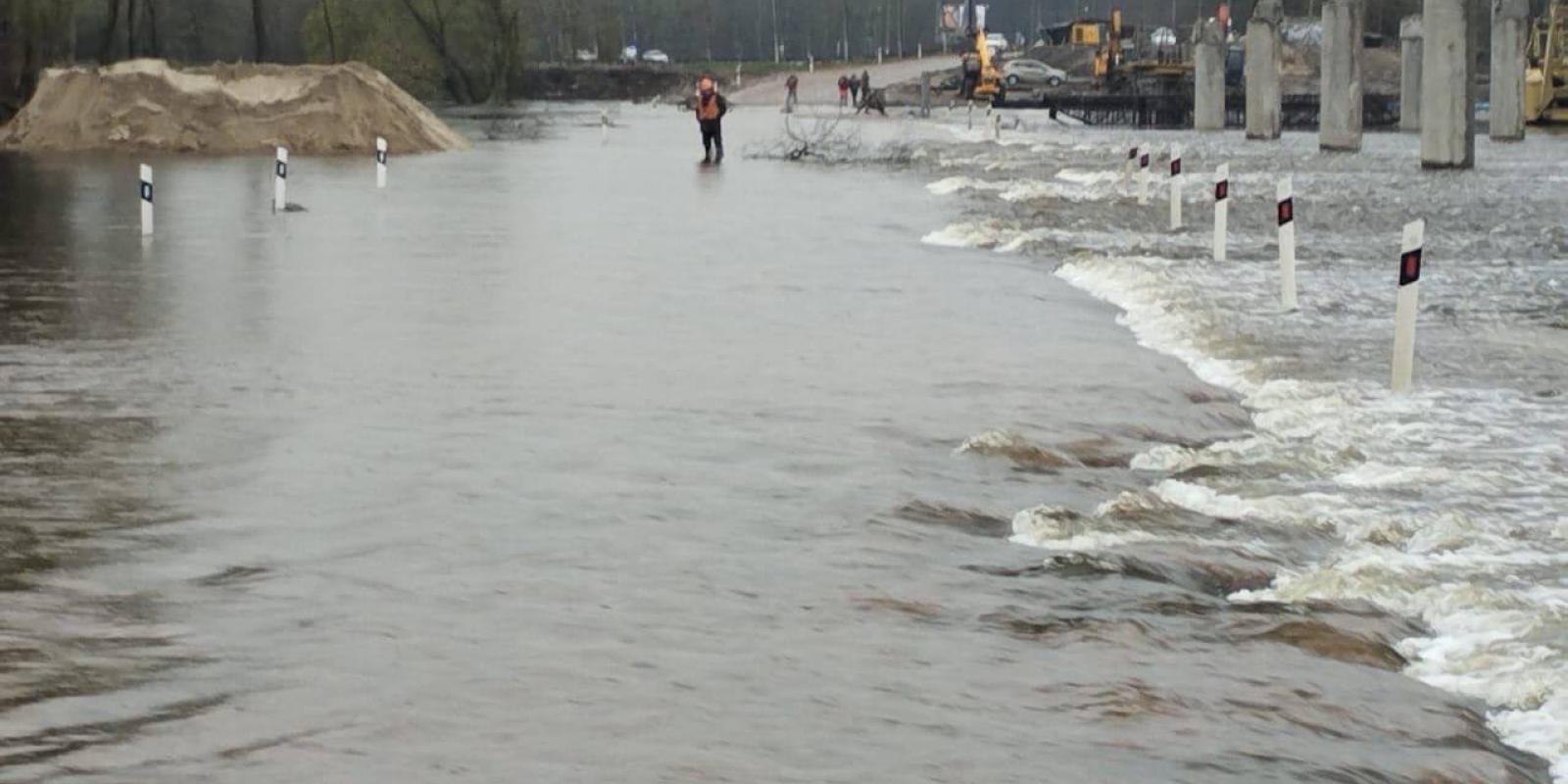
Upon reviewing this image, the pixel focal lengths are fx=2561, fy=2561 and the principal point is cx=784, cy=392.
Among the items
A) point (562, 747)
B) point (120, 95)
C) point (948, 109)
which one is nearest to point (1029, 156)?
point (120, 95)

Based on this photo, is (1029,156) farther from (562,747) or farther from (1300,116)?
(562,747)

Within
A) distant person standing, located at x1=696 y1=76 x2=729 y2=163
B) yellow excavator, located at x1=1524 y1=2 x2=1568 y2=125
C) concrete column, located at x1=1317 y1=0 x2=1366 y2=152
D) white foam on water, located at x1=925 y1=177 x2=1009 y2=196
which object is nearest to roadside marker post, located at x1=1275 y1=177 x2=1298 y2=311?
white foam on water, located at x1=925 y1=177 x2=1009 y2=196

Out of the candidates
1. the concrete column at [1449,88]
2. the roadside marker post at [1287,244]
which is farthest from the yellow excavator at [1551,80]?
the roadside marker post at [1287,244]

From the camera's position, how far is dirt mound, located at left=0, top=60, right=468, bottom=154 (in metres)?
59.2

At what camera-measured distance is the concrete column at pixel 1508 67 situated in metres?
Result: 68.1

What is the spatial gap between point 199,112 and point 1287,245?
43321 mm

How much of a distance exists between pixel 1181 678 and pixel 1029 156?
2194 inches

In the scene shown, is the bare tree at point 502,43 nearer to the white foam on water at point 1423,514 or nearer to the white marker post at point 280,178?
the white marker post at point 280,178

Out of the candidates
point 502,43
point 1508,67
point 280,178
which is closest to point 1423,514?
point 280,178

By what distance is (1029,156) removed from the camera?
207 ft

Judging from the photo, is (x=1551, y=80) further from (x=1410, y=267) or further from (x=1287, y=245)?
(x=1410, y=267)

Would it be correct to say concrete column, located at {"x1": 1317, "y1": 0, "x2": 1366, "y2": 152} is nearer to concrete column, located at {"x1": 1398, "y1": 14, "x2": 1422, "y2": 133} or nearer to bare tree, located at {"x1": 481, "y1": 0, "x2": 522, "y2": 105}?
concrete column, located at {"x1": 1398, "y1": 14, "x2": 1422, "y2": 133}

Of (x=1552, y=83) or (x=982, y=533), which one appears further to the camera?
(x=1552, y=83)

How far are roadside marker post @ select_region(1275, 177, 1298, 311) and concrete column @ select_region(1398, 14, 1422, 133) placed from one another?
60.8 meters
